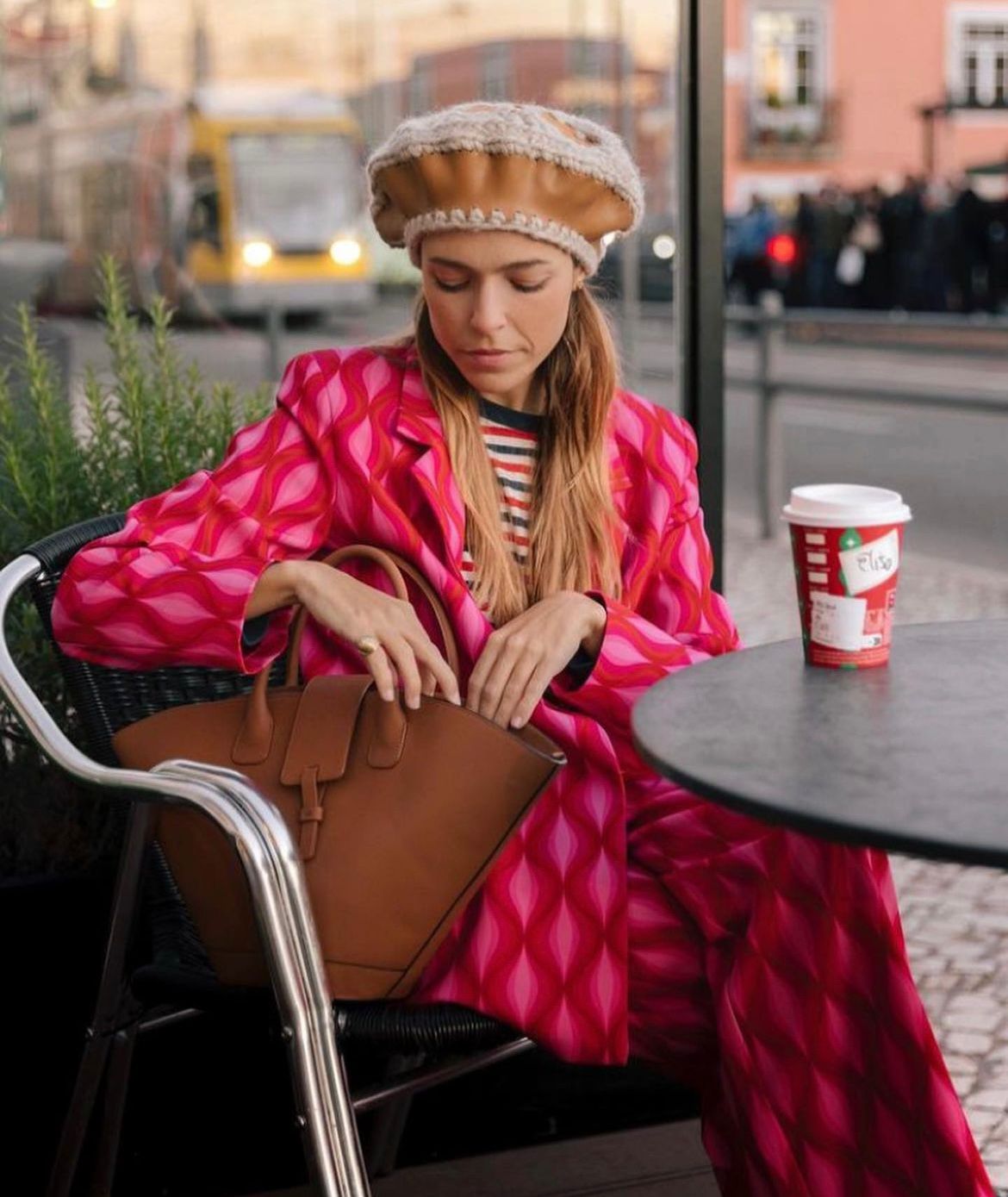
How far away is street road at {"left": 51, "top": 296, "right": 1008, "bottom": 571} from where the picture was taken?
3424 millimetres

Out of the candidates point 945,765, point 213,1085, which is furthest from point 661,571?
point 213,1085


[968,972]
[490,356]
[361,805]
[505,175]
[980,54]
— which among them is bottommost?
[968,972]

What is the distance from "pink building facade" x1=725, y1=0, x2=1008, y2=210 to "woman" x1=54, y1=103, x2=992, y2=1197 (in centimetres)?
3369

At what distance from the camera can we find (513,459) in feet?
7.16

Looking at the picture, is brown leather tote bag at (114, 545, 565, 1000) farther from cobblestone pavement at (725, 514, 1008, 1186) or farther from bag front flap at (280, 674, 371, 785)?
cobblestone pavement at (725, 514, 1008, 1186)

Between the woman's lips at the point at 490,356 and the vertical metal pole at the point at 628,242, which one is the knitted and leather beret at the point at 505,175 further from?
the vertical metal pole at the point at 628,242

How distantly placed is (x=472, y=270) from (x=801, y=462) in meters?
9.10

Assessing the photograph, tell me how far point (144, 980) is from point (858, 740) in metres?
0.83

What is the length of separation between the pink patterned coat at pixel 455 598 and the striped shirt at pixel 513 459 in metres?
0.07

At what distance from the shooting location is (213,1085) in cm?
252

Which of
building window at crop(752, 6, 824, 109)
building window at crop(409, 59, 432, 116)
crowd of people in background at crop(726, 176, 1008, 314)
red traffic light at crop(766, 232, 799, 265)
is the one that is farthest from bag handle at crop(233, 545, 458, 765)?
building window at crop(752, 6, 824, 109)

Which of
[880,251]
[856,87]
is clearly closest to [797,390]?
[880,251]

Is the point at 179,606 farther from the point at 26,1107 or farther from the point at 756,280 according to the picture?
the point at 756,280

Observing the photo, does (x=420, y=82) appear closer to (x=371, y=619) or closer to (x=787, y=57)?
(x=371, y=619)
